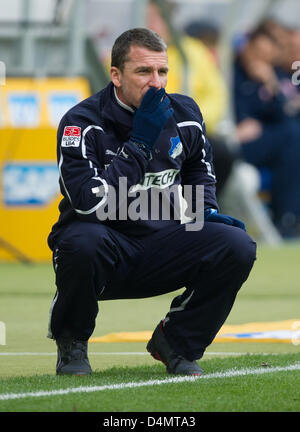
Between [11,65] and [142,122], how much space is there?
353 inches

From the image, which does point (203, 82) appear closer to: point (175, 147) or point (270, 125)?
point (270, 125)

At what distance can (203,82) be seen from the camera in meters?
15.1

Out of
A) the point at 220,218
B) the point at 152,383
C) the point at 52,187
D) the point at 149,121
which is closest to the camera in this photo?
the point at 152,383

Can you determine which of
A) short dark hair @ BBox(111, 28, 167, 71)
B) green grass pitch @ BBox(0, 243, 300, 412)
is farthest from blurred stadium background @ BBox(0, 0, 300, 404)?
short dark hair @ BBox(111, 28, 167, 71)

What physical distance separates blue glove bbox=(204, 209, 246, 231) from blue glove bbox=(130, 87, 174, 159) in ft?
Result: 1.64

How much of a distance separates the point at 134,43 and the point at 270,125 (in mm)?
10705

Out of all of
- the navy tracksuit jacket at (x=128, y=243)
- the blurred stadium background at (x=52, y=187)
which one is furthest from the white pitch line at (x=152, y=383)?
the blurred stadium background at (x=52, y=187)

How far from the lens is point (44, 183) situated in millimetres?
11922

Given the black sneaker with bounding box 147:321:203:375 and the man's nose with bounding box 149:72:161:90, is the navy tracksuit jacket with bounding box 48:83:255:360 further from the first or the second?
the man's nose with bounding box 149:72:161:90

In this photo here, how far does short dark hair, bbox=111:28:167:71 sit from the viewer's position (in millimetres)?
5418

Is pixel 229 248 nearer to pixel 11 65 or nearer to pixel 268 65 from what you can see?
pixel 11 65

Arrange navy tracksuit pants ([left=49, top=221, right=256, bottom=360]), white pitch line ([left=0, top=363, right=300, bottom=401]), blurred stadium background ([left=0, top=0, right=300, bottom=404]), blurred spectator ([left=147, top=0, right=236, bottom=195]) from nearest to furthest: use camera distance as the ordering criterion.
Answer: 1. white pitch line ([left=0, top=363, right=300, bottom=401])
2. navy tracksuit pants ([left=49, top=221, right=256, bottom=360])
3. blurred stadium background ([left=0, top=0, right=300, bottom=404])
4. blurred spectator ([left=147, top=0, right=236, bottom=195])

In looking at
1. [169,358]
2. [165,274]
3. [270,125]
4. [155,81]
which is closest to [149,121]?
A: [155,81]
